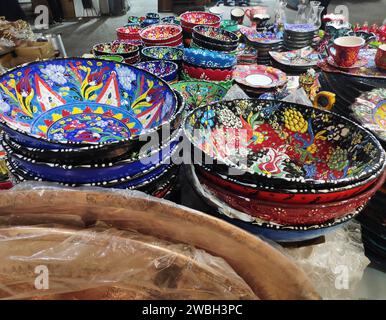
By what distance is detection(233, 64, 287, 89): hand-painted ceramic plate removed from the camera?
1318 millimetres

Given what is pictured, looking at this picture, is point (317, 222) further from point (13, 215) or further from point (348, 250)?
point (13, 215)

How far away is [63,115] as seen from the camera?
81 cm

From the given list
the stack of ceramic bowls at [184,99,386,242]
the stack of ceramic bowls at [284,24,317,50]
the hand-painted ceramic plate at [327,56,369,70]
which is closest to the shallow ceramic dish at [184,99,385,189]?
the stack of ceramic bowls at [184,99,386,242]

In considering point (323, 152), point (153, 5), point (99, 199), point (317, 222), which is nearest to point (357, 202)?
point (317, 222)

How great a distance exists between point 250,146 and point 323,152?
173 mm

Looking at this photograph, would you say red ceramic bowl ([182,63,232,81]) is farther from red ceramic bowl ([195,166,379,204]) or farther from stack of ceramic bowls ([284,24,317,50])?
stack of ceramic bowls ([284,24,317,50])

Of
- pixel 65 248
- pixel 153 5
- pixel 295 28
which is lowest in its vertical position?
pixel 153 5

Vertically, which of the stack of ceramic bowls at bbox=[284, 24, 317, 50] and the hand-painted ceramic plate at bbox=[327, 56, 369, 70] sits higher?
the hand-painted ceramic plate at bbox=[327, 56, 369, 70]

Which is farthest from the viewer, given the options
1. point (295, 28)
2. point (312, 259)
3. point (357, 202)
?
point (295, 28)

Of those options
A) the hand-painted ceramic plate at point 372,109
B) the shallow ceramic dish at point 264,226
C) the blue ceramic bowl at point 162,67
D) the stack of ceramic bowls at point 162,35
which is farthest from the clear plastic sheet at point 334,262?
the stack of ceramic bowls at point 162,35

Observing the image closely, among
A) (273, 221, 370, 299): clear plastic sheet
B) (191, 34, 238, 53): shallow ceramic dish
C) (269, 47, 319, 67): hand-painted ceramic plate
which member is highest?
(191, 34, 238, 53): shallow ceramic dish

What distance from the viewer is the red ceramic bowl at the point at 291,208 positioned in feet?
1.84

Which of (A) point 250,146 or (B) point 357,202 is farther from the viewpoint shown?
(A) point 250,146

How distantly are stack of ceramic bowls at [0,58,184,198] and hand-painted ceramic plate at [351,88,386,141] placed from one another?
0.56 m
